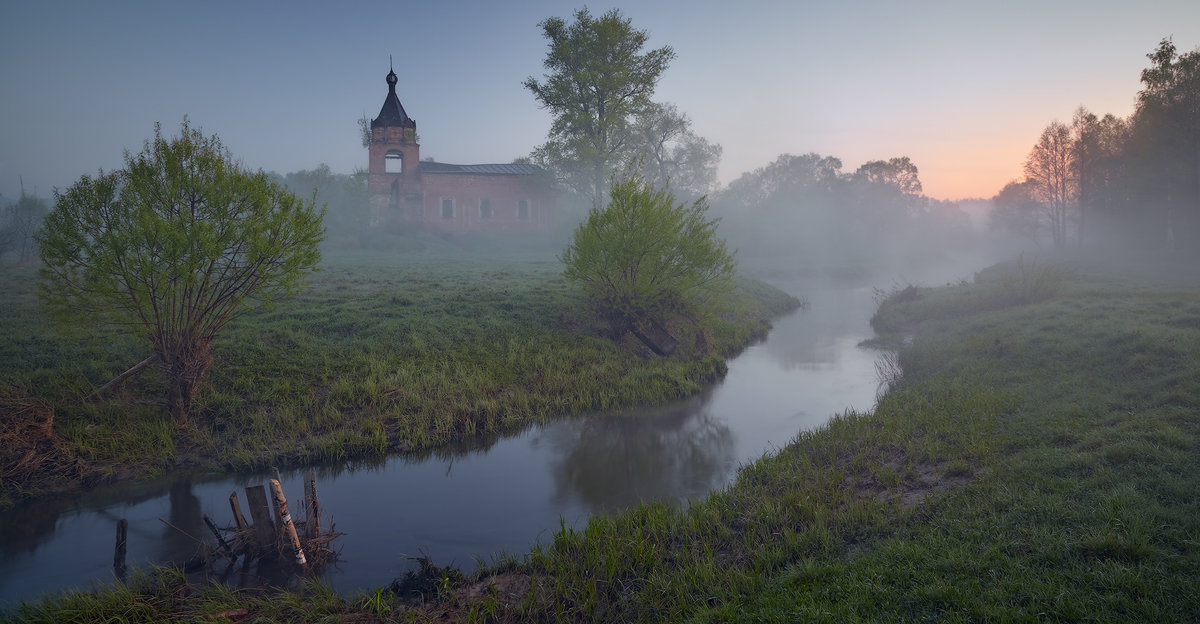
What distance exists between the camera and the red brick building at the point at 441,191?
43.1 meters

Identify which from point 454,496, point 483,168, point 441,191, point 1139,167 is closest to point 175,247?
point 454,496

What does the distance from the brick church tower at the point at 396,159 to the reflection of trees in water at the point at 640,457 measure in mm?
35319

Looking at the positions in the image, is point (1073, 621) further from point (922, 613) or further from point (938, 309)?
point (938, 309)

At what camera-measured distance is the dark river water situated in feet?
24.7

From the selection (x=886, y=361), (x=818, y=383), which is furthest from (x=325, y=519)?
(x=886, y=361)

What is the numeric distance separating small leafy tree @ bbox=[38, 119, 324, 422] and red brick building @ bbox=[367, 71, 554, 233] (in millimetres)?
32395

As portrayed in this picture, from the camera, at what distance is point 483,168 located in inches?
1877

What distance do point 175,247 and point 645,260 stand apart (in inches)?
437

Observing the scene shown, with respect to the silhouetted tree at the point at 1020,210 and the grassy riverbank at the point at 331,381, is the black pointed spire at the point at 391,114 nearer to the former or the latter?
the grassy riverbank at the point at 331,381

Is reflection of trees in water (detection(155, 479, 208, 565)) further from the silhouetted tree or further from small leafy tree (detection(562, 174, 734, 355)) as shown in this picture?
the silhouetted tree

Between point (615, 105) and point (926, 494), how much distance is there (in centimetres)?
3001

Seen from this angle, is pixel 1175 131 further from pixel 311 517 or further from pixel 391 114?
pixel 391 114

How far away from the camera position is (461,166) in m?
46.7

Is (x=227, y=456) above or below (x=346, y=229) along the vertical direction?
below
